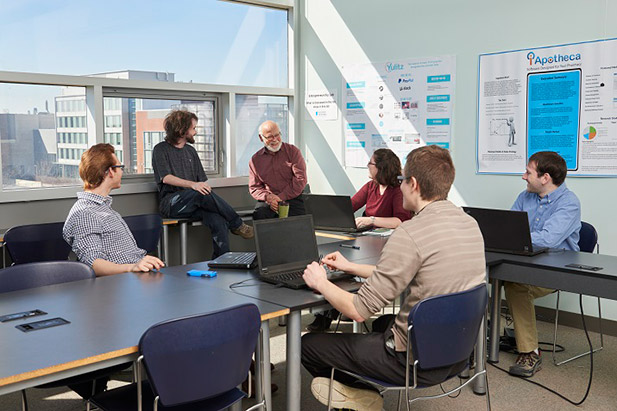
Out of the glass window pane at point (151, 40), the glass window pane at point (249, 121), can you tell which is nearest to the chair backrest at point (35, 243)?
the glass window pane at point (151, 40)

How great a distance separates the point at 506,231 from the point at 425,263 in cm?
139

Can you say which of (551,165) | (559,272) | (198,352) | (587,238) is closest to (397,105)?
(551,165)

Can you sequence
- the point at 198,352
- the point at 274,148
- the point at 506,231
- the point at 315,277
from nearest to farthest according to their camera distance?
the point at 198,352
the point at 315,277
the point at 506,231
the point at 274,148

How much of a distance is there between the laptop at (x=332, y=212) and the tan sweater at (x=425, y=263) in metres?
1.96

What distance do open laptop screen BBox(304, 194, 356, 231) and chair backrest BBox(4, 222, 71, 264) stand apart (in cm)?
169

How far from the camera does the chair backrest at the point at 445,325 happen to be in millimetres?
2400

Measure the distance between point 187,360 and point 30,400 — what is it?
1.90 metres

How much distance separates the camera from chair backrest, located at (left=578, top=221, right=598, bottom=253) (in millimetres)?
4227

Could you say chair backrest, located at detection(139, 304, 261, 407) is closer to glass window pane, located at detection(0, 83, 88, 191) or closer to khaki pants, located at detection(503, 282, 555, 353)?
khaki pants, located at detection(503, 282, 555, 353)

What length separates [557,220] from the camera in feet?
12.9

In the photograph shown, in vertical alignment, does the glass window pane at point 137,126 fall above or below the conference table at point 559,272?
above

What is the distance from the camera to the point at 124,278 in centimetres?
307

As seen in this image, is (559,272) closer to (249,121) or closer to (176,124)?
(176,124)

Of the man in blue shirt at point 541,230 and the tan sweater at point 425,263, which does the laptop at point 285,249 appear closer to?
the tan sweater at point 425,263
